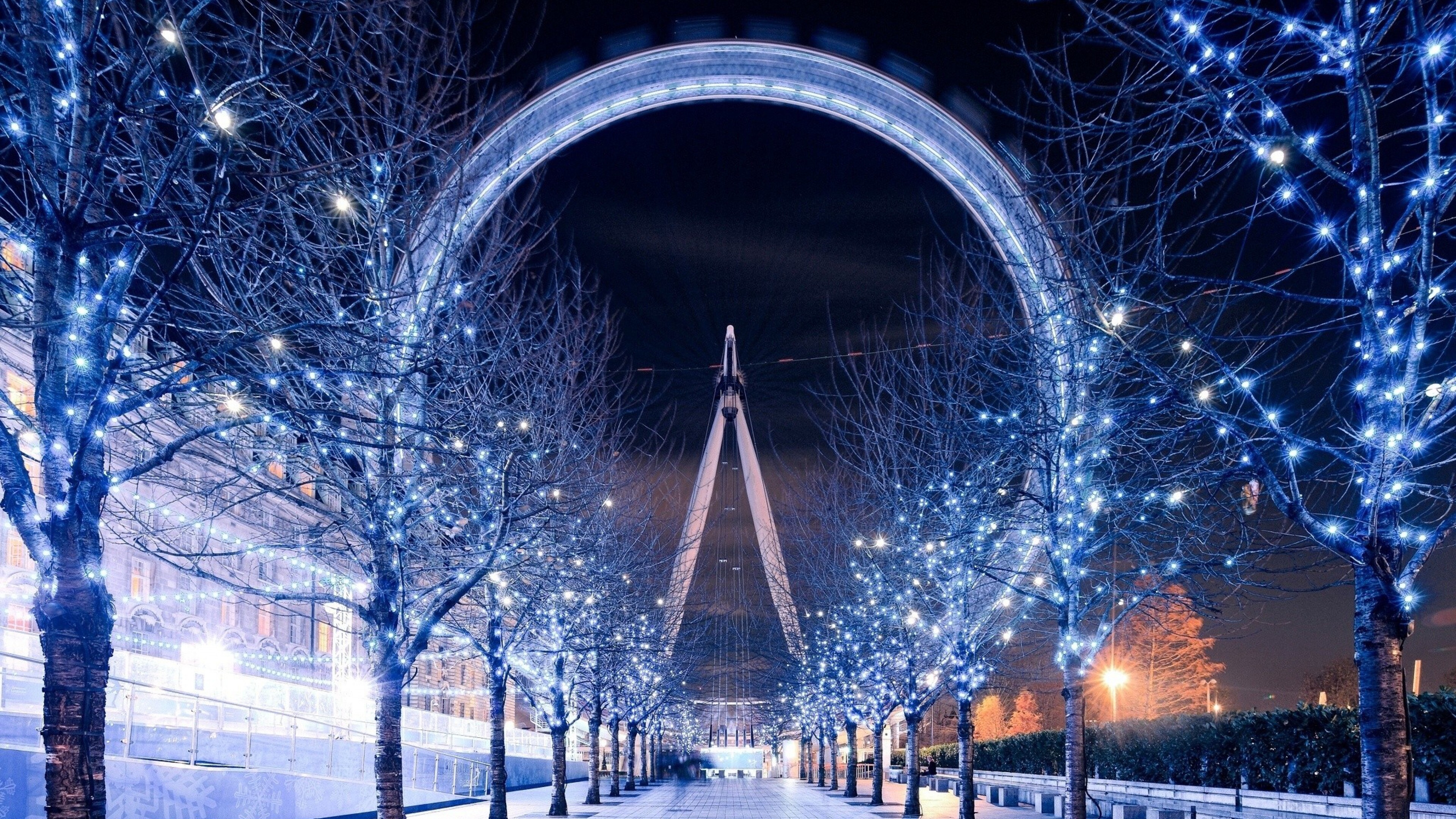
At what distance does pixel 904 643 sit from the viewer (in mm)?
27953

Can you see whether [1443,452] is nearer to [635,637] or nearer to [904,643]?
[904,643]

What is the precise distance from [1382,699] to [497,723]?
58.2ft

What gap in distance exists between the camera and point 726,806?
35.2m

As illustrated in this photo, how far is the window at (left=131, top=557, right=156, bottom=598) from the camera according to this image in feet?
123

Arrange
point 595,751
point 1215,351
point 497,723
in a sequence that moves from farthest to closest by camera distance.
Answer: point 595,751, point 497,723, point 1215,351

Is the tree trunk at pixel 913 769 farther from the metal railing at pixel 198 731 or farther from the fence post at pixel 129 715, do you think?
the fence post at pixel 129 715

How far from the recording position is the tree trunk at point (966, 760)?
69.6 feet

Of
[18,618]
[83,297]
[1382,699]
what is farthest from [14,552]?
[1382,699]

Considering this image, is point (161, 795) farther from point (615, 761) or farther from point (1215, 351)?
point (615, 761)

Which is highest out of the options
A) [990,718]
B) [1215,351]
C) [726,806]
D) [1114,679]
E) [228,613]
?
[1215,351]

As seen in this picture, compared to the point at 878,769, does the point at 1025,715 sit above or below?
below

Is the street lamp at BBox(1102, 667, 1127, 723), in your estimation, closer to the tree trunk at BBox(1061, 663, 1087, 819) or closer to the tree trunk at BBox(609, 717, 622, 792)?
the tree trunk at BBox(609, 717, 622, 792)

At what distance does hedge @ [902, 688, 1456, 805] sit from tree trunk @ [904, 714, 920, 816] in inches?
176

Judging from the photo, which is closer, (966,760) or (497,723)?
(497,723)
